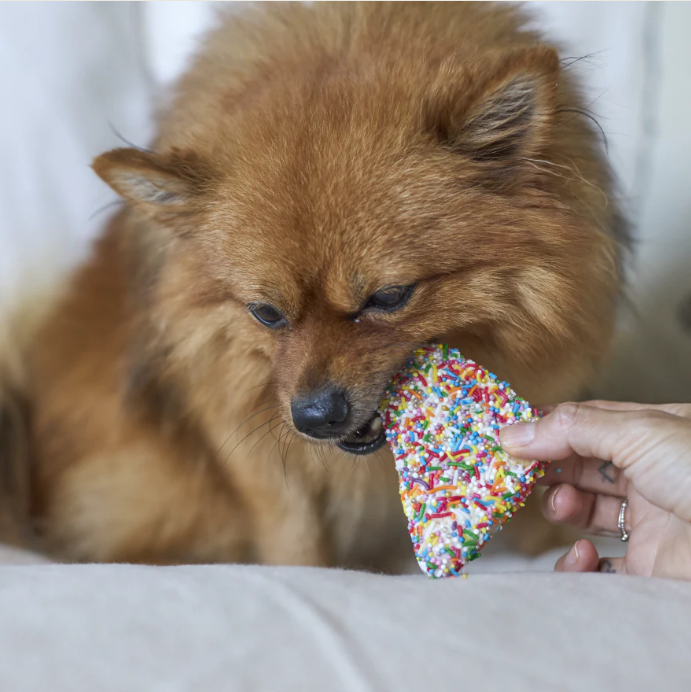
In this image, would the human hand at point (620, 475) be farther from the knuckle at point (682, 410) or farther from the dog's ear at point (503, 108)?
the dog's ear at point (503, 108)

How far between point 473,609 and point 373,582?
0.17 metres

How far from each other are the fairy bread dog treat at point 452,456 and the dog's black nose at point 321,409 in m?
0.12

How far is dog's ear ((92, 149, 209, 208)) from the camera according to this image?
4.32 ft

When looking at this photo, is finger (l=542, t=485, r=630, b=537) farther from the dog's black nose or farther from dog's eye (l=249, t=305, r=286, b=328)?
dog's eye (l=249, t=305, r=286, b=328)

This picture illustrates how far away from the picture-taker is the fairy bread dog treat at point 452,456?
1.17m

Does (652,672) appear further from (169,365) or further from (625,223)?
(169,365)

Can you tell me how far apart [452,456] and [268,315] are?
17.6 inches

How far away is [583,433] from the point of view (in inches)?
44.3

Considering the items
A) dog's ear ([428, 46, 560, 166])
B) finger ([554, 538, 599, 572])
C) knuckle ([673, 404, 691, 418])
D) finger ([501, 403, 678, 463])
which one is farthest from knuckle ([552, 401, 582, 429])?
dog's ear ([428, 46, 560, 166])

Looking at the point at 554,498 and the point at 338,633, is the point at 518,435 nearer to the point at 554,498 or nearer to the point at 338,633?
the point at 554,498

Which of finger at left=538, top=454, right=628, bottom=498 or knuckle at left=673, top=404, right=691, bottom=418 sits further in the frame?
finger at left=538, top=454, right=628, bottom=498

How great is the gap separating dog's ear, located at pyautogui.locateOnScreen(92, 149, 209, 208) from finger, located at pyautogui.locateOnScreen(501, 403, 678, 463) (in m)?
0.77

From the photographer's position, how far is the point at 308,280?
4.06 feet

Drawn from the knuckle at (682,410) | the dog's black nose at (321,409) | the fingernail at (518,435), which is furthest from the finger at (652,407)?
the dog's black nose at (321,409)
